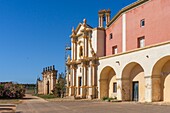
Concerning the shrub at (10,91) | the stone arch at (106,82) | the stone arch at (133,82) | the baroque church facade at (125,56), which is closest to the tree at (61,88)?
the baroque church facade at (125,56)

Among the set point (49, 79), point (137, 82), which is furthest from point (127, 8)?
point (49, 79)

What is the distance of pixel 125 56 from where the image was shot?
29.5 meters

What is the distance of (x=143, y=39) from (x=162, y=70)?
5.10 m

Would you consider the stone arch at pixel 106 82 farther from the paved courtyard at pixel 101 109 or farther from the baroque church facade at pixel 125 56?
the paved courtyard at pixel 101 109

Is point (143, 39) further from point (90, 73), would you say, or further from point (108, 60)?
point (90, 73)

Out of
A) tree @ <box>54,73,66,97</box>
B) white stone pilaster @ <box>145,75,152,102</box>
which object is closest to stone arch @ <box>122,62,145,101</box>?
white stone pilaster @ <box>145,75,152,102</box>

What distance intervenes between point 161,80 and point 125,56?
498 cm

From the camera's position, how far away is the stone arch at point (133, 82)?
28.4 meters

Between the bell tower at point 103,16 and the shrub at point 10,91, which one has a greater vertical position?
the bell tower at point 103,16

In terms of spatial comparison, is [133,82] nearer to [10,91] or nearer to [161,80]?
[161,80]

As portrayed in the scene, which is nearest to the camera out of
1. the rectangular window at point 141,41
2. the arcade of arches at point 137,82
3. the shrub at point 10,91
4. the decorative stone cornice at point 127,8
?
the arcade of arches at point 137,82

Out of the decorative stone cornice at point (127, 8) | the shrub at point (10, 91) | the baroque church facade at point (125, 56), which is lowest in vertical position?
the shrub at point (10, 91)

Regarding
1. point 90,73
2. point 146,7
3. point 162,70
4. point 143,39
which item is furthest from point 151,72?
point 90,73

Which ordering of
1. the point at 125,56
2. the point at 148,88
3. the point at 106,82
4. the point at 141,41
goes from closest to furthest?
the point at 148,88, the point at 125,56, the point at 141,41, the point at 106,82
